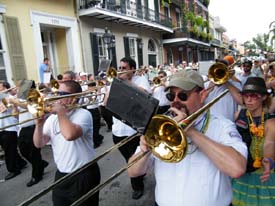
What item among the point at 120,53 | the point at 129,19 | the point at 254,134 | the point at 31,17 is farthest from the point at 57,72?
the point at 254,134

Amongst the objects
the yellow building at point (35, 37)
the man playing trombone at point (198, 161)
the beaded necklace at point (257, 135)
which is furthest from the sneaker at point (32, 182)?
the yellow building at point (35, 37)

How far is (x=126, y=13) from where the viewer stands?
49.4 feet

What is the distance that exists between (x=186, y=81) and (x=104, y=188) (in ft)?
9.72

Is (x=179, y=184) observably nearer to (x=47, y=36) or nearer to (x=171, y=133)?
(x=171, y=133)

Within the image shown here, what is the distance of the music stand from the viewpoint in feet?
5.31

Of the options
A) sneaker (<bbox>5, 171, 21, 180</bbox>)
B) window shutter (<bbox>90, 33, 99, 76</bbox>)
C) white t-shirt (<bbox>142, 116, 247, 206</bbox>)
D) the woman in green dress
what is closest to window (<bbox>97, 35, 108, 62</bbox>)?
window shutter (<bbox>90, 33, 99, 76</bbox>)

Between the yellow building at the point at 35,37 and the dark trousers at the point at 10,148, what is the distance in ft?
14.2

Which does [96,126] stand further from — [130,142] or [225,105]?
[225,105]

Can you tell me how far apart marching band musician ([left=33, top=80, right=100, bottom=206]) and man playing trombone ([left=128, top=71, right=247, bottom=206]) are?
860mm

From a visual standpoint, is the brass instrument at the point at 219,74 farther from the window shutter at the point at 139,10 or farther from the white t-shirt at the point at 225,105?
the window shutter at the point at 139,10

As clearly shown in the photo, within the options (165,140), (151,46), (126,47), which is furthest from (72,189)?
(151,46)

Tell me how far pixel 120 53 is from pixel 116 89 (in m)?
13.4

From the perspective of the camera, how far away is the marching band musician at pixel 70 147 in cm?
249

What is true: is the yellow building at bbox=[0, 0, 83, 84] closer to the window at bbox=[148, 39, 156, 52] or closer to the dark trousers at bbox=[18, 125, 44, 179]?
the dark trousers at bbox=[18, 125, 44, 179]
